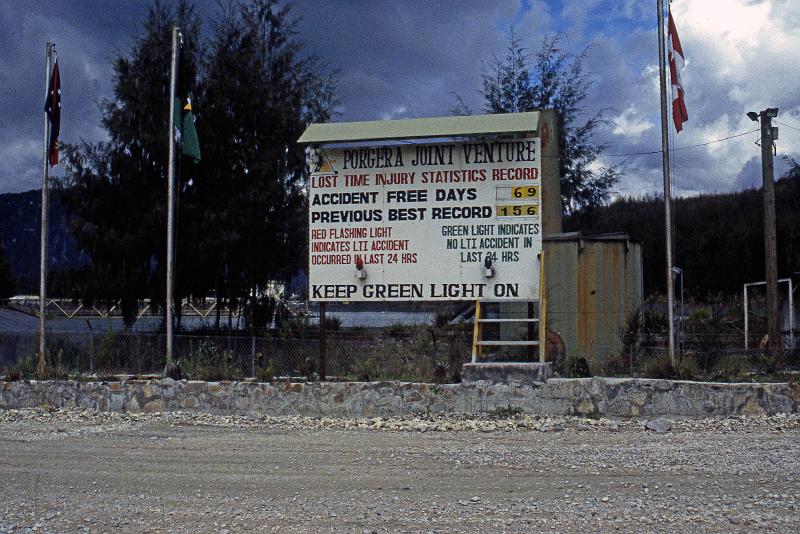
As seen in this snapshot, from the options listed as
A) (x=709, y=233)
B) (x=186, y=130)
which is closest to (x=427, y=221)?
(x=186, y=130)

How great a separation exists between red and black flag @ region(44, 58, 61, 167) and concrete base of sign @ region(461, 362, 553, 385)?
29.7 ft

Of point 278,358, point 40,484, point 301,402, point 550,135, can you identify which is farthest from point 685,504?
point 550,135

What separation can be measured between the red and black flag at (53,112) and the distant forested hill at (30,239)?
1.90 meters

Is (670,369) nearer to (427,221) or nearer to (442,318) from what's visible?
(427,221)

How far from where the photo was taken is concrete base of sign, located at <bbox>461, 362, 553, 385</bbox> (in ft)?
42.1

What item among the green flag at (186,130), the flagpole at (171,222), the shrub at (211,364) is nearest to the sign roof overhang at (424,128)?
the green flag at (186,130)

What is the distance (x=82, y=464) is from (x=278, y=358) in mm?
5199

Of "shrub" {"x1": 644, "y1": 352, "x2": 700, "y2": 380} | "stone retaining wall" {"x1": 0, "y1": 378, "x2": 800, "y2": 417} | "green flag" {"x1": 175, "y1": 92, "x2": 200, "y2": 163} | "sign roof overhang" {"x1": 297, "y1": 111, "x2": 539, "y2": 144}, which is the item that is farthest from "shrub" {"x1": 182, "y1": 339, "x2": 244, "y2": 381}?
"shrub" {"x1": 644, "y1": 352, "x2": 700, "y2": 380}

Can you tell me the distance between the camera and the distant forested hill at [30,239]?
21.9 meters

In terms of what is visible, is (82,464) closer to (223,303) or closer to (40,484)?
(40,484)

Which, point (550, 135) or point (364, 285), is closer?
point (364, 285)

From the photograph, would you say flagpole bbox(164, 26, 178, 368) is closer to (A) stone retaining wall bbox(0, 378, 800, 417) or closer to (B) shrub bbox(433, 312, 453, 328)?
(A) stone retaining wall bbox(0, 378, 800, 417)

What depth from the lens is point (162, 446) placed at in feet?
36.0

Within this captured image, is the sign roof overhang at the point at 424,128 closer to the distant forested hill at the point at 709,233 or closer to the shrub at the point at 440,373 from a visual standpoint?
the shrub at the point at 440,373
